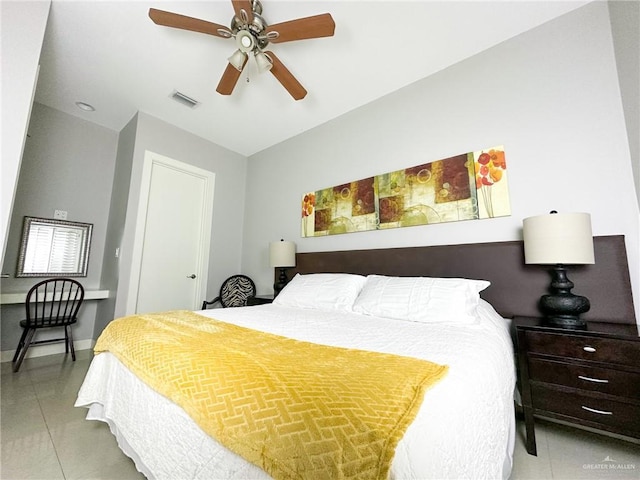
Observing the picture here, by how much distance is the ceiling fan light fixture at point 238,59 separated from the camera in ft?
6.07

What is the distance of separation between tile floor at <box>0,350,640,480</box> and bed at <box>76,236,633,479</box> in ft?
0.54

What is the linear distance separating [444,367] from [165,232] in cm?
348

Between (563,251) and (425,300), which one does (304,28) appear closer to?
(425,300)

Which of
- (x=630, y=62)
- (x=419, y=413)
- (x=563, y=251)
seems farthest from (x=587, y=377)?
(x=630, y=62)

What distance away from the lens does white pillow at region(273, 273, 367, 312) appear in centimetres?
213

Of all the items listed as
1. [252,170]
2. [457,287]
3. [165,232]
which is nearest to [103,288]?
[165,232]

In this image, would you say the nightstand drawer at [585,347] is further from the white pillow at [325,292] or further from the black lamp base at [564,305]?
the white pillow at [325,292]

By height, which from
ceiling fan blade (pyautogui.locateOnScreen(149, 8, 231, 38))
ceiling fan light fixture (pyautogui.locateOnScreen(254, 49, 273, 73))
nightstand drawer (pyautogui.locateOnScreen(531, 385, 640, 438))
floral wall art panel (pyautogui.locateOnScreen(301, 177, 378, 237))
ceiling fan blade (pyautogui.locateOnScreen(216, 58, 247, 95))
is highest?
ceiling fan blade (pyautogui.locateOnScreen(149, 8, 231, 38))

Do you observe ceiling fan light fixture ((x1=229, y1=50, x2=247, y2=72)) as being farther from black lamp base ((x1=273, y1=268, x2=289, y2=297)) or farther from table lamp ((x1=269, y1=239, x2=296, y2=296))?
black lamp base ((x1=273, y1=268, x2=289, y2=297))

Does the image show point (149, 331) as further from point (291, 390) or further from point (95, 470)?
point (291, 390)

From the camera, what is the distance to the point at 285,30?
5.62 ft

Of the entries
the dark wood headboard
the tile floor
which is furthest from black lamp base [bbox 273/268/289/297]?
the tile floor

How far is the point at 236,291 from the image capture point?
3676 mm

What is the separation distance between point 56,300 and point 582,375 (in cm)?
451
